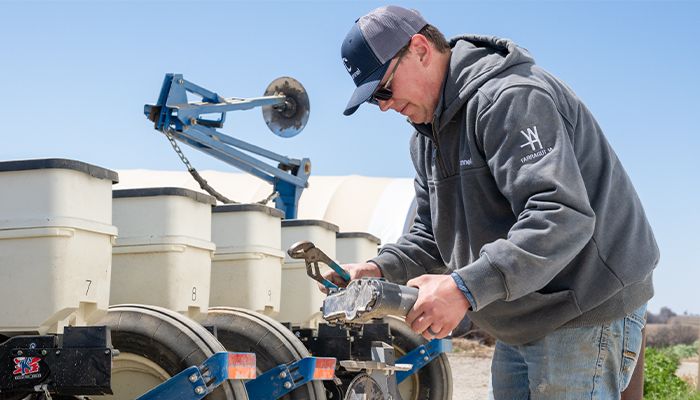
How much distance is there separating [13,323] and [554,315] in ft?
10.4

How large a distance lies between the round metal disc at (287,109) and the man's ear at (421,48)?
9.37 metres

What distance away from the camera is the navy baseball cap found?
112 inches

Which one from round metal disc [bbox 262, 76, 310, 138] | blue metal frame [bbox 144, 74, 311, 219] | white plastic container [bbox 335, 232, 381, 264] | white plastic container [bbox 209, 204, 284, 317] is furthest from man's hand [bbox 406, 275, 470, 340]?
round metal disc [bbox 262, 76, 310, 138]

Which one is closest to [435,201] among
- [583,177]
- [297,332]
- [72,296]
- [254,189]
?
[583,177]

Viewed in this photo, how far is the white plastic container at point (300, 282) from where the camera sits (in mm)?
8172

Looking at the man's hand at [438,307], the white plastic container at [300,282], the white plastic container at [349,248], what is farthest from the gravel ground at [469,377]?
the man's hand at [438,307]

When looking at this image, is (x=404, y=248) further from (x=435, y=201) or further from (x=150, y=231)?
(x=150, y=231)

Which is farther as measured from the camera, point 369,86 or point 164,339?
point 164,339

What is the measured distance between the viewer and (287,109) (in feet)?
40.8

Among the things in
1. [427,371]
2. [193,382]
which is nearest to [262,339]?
[193,382]

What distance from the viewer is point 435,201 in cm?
306

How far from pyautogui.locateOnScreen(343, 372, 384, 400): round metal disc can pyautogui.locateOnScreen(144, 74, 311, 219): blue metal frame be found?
712 centimetres

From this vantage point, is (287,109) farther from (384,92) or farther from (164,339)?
(384,92)

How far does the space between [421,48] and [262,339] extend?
3.75 metres
